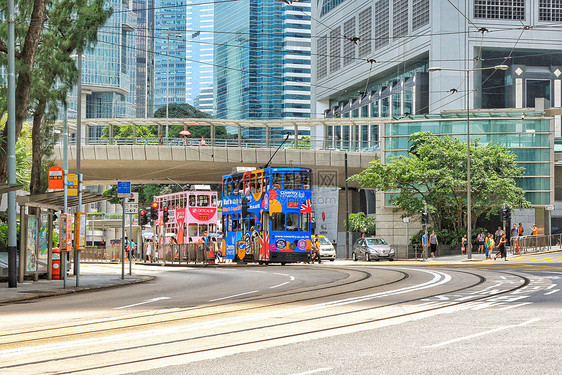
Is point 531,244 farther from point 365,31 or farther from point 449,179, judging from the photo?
point 365,31

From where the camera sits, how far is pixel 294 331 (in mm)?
12086

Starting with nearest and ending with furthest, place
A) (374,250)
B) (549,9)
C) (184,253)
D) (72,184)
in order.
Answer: (72,184), (184,253), (374,250), (549,9)

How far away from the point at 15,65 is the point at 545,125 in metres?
43.8

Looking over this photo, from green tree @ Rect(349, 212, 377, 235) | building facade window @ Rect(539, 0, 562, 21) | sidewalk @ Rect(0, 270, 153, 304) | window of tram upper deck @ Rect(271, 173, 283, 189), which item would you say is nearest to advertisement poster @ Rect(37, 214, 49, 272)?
sidewalk @ Rect(0, 270, 153, 304)

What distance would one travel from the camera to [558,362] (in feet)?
29.0

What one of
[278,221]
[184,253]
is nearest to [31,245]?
[278,221]

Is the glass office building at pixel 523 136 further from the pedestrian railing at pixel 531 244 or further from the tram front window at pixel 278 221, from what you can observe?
the tram front window at pixel 278 221

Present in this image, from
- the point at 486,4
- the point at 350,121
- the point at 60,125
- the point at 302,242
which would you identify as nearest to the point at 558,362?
the point at 302,242

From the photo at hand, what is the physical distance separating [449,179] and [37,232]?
109ft

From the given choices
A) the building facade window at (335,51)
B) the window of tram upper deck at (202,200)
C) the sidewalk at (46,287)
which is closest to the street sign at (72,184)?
the sidewalk at (46,287)

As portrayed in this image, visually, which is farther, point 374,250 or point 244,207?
point 374,250

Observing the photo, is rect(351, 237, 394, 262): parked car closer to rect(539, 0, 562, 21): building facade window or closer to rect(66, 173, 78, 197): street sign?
rect(66, 173, 78, 197): street sign

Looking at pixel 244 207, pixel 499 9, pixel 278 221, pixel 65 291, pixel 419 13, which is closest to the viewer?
pixel 65 291

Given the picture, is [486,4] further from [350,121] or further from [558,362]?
[558,362]
